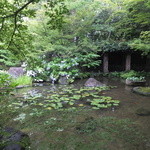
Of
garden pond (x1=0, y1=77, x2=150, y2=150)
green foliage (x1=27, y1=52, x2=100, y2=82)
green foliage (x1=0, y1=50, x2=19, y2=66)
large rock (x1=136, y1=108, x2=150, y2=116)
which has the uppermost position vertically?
green foliage (x1=0, y1=50, x2=19, y2=66)

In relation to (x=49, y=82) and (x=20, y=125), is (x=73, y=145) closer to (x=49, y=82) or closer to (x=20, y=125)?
(x=20, y=125)

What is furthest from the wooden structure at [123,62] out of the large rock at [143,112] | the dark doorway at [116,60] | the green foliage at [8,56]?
the large rock at [143,112]

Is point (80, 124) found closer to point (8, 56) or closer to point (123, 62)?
point (8, 56)

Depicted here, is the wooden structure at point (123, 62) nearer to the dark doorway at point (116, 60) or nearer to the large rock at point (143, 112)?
the dark doorway at point (116, 60)

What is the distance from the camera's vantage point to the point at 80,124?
2.99 meters

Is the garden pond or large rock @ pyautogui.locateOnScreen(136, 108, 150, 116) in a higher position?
large rock @ pyautogui.locateOnScreen(136, 108, 150, 116)

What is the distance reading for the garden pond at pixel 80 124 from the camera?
2.24m

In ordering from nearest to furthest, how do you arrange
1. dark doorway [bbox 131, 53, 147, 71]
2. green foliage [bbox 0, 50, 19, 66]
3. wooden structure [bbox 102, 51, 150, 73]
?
1. green foliage [bbox 0, 50, 19, 66]
2. wooden structure [bbox 102, 51, 150, 73]
3. dark doorway [bbox 131, 53, 147, 71]

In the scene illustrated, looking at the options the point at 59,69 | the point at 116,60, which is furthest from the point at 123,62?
the point at 59,69

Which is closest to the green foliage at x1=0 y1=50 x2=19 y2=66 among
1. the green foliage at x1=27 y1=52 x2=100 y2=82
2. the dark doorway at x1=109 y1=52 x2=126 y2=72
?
the green foliage at x1=27 y1=52 x2=100 y2=82

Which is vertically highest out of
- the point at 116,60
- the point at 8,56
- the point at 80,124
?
the point at 8,56

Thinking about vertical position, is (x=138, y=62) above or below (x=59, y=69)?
above

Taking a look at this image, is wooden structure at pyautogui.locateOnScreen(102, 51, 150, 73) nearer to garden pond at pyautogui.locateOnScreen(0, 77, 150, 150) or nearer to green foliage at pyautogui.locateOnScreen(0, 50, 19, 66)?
green foliage at pyautogui.locateOnScreen(0, 50, 19, 66)

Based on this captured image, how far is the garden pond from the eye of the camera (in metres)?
2.24
